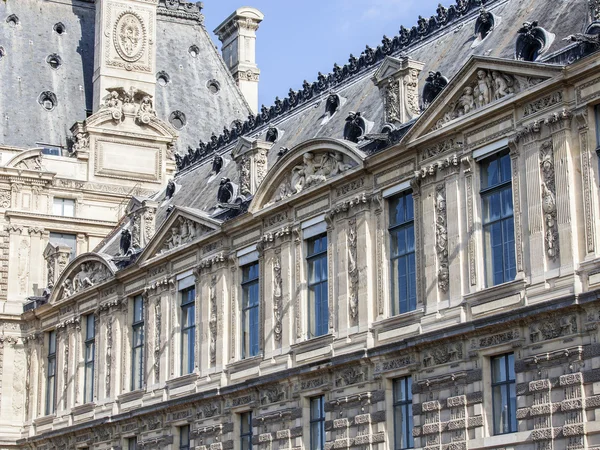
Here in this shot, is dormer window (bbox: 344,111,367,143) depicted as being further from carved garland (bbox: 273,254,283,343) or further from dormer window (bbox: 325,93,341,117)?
carved garland (bbox: 273,254,283,343)

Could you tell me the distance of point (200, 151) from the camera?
52.4 m

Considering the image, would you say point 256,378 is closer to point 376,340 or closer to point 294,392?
point 294,392

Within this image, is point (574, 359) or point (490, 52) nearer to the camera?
point (574, 359)

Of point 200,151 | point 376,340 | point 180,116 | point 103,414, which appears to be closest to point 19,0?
point 180,116

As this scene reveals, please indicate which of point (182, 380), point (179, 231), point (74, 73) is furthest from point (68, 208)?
point (182, 380)

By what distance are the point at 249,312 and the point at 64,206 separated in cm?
1712

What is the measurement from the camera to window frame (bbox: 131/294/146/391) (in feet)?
154

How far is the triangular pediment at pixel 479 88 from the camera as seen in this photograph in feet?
103

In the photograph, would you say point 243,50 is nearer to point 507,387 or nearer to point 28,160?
point 28,160

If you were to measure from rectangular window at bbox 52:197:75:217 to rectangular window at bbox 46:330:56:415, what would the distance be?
5.35 meters

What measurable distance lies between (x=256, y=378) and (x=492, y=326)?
33.6ft

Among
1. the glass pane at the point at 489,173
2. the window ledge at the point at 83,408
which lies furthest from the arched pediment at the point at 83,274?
the glass pane at the point at 489,173

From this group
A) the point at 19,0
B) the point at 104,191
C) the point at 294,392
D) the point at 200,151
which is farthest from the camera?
the point at 19,0

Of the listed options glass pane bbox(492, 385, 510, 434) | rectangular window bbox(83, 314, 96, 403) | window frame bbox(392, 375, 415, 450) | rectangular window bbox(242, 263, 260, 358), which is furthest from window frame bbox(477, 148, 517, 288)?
rectangular window bbox(83, 314, 96, 403)
